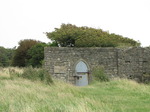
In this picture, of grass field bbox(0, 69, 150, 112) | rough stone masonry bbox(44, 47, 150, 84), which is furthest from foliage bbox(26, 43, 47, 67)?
grass field bbox(0, 69, 150, 112)

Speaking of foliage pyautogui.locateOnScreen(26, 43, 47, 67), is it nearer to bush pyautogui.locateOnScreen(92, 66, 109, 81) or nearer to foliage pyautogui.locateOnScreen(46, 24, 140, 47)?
foliage pyautogui.locateOnScreen(46, 24, 140, 47)

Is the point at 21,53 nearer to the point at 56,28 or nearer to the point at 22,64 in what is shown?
the point at 22,64

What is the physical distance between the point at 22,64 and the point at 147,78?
1127 inches

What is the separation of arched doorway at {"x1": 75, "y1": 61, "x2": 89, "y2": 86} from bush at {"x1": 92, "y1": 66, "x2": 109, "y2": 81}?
2.16ft

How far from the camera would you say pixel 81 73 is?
1894 cm

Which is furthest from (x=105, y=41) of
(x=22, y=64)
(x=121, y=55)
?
(x=22, y=64)

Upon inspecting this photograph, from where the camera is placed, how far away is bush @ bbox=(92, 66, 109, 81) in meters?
17.5

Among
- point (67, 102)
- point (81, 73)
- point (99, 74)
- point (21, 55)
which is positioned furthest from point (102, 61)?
point (21, 55)

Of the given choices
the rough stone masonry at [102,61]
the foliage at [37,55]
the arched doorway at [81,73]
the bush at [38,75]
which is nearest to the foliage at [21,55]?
the foliage at [37,55]

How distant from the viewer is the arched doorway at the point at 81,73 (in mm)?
18812

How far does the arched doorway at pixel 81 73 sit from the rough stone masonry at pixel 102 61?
184 millimetres

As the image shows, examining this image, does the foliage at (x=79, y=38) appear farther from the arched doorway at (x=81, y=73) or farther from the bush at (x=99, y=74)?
the bush at (x=99, y=74)

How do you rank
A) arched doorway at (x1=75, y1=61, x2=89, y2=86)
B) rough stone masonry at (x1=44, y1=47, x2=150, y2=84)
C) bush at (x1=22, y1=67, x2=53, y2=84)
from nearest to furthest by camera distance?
bush at (x1=22, y1=67, x2=53, y2=84) < rough stone masonry at (x1=44, y1=47, x2=150, y2=84) < arched doorway at (x1=75, y1=61, x2=89, y2=86)

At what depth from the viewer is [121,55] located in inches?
737
